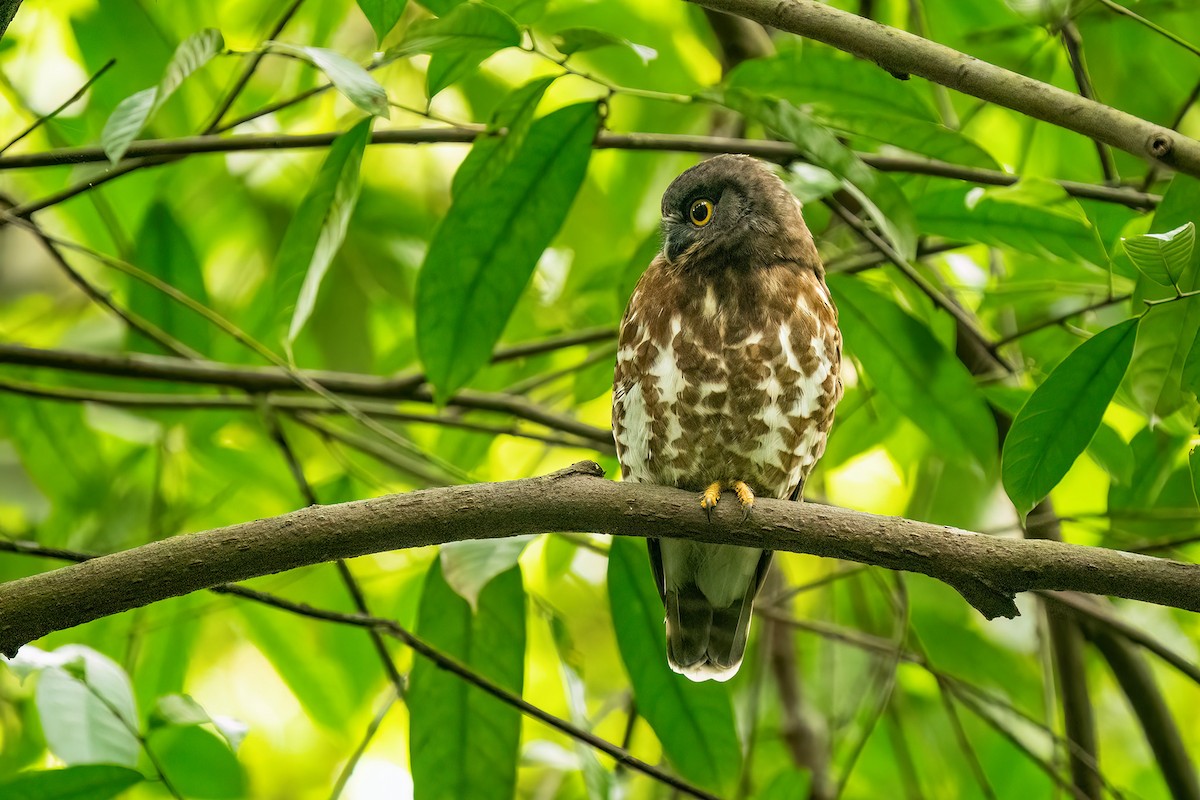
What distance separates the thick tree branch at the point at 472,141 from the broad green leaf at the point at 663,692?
88 cm

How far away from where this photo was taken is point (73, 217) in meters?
3.41

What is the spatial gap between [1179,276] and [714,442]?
3.68ft

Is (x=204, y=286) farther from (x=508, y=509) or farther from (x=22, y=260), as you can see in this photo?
(x=508, y=509)

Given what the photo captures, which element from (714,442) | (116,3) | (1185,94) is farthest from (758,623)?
(116,3)

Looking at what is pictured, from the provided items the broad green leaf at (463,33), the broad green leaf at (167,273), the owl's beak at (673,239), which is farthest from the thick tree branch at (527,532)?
the broad green leaf at (167,273)

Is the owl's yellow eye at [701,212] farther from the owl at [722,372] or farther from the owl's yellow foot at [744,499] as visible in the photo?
the owl's yellow foot at [744,499]

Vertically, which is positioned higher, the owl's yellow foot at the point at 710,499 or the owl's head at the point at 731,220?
the owl's head at the point at 731,220

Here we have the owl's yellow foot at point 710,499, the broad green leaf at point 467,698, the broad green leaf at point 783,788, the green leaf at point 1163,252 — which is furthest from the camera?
the broad green leaf at point 783,788

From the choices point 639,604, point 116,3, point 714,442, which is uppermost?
point 116,3

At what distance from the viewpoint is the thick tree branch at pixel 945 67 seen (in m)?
1.81

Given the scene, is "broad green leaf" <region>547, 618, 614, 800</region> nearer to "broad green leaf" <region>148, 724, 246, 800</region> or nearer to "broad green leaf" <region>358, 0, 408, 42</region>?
"broad green leaf" <region>148, 724, 246, 800</region>

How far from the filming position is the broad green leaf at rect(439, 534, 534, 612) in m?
2.09

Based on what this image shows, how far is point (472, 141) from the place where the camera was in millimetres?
2590

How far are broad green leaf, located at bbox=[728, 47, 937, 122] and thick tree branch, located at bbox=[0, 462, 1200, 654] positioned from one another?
0.90 metres
